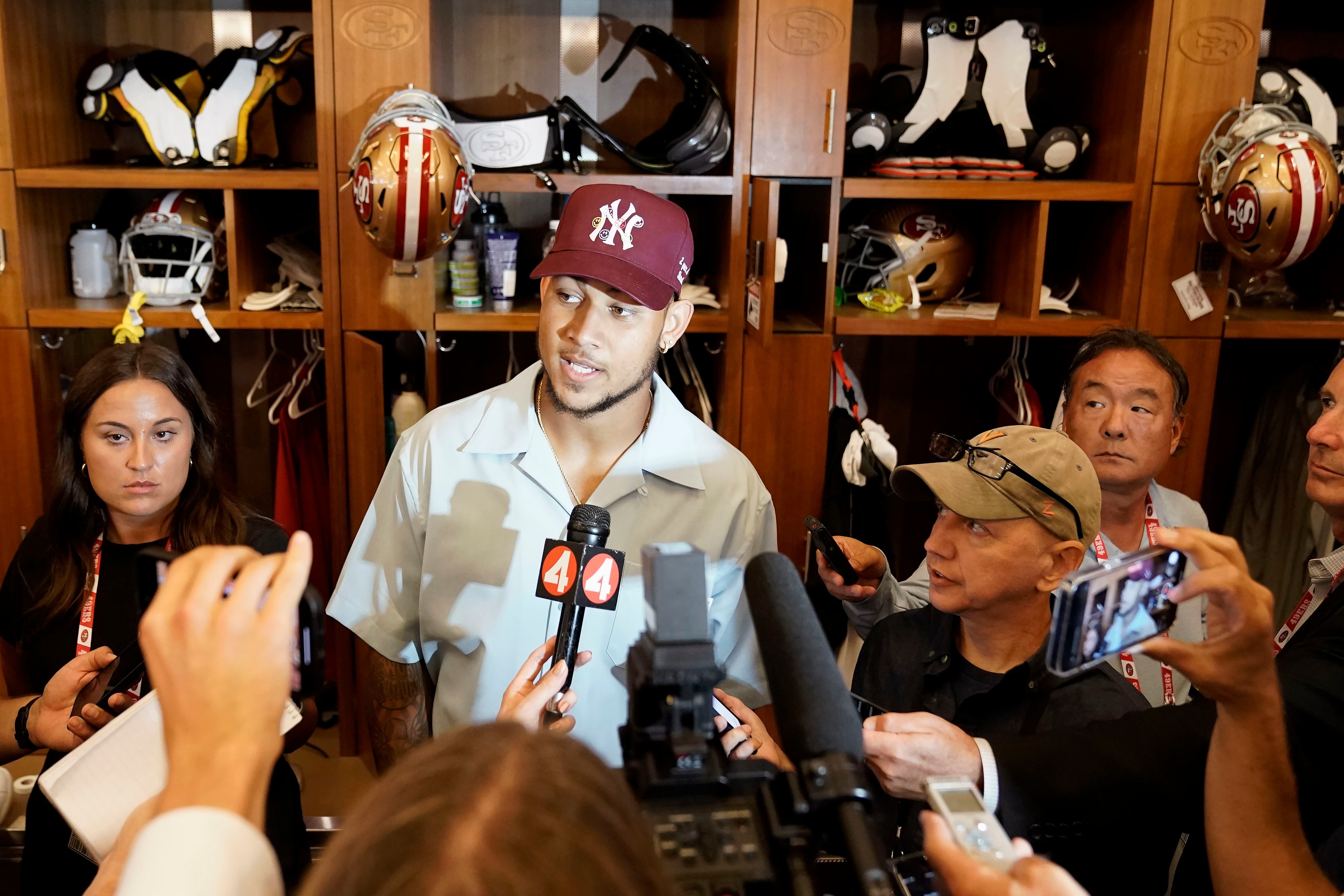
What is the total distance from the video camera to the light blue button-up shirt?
0.90 metres

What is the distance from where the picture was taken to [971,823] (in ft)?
2.59

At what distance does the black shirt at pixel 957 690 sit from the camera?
4.66ft

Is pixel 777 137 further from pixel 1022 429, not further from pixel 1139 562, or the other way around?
pixel 1139 562

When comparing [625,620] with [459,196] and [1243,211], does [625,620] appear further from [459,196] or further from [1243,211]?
[1243,211]

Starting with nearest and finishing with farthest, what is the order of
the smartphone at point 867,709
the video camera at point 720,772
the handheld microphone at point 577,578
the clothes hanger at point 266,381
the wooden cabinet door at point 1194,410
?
the video camera at point 720,772 → the handheld microphone at point 577,578 → the smartphone at point 867,709 → the wooden cabinet door at point 1194,410 → the clothes hanger at point 266,381

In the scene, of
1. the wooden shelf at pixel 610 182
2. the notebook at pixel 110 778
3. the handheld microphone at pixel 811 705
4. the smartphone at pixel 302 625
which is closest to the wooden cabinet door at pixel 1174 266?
the wooden shelf at pixel 610 182

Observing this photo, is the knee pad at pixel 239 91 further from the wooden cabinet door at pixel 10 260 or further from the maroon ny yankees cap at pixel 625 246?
the maroon ny yankees cap at pixel 625 246

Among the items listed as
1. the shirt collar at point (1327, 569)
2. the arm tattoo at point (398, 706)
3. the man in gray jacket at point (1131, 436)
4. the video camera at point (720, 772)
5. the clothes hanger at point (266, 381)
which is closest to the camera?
the video camera at point (720, 772)

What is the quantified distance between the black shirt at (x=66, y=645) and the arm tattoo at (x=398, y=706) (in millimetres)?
162

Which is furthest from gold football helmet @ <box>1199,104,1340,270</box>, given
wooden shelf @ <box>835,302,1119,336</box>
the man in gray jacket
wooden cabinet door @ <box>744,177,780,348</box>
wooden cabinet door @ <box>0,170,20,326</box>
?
wooden cabinet door @ <box>0,170,20,326</box>

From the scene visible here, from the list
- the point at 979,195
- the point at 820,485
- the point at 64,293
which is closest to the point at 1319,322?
the point at 979,195

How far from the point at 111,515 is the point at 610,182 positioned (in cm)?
133

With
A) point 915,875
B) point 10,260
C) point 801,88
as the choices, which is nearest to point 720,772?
point 915,875

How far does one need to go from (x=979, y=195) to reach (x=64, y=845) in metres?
2.38
